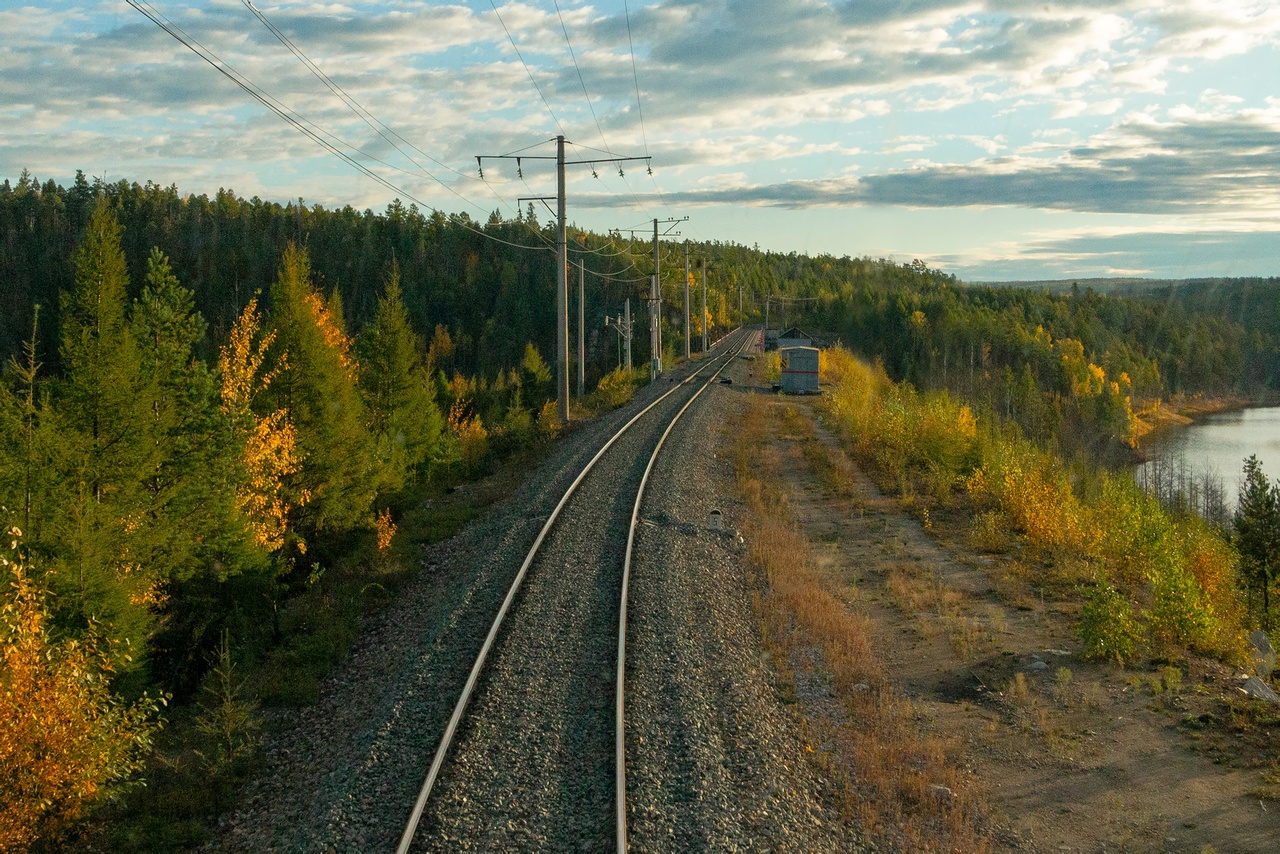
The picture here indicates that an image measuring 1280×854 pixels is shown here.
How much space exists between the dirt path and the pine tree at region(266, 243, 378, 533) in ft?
40.6

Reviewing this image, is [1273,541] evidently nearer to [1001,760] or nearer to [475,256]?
[1001,760]

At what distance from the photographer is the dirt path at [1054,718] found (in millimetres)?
8055

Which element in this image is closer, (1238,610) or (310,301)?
(1238,610)

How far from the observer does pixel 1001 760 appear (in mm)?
9164

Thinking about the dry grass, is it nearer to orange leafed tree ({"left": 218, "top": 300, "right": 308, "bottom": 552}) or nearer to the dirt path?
the dirt path

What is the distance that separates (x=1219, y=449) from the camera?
3265 inches

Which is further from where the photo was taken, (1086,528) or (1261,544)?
(1261,544)

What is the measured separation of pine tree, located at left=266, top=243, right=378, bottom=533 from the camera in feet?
72.1

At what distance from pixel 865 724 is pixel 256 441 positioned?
15.2 meters

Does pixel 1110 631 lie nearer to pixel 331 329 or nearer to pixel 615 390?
pixel 331 329

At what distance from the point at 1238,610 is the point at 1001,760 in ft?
31.0

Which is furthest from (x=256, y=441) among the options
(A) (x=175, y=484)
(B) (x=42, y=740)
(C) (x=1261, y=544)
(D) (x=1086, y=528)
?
(C) (x=1261, y=544)

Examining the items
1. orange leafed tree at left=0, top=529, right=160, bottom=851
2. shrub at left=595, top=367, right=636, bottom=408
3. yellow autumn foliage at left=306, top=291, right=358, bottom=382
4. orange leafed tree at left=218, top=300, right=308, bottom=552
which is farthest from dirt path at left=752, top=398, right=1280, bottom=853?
shrub at left=595, top=367, right=636, bottom=408

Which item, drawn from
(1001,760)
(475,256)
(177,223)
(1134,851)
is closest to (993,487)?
(1001,760)
